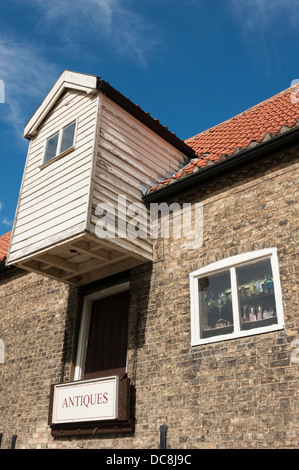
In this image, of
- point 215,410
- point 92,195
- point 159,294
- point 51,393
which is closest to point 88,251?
point 92,195

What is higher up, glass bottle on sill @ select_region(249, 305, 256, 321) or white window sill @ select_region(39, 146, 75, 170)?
white window sill @ select_region(39, 146, 75, 170)

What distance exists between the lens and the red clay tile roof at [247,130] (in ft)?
26.6

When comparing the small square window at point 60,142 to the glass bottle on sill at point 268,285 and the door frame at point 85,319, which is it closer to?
the door frame at point 85,319

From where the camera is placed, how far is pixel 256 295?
6.85 m

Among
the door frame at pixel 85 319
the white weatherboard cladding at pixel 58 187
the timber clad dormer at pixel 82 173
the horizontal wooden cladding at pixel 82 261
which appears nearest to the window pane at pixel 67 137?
the timber clad dormer at pixel 82 173

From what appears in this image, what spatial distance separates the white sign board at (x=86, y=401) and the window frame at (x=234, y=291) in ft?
Answer: 5.66

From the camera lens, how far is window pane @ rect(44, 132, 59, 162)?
376 inches

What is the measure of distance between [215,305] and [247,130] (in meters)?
4.36

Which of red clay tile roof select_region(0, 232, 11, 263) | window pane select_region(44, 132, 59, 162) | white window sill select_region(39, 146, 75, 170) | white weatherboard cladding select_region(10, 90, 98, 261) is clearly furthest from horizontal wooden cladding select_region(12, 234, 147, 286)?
red clay tile roof select_region(0, 232, 11, 263)

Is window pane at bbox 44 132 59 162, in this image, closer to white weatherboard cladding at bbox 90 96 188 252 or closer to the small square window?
the small square window

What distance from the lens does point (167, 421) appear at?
6.89 meters

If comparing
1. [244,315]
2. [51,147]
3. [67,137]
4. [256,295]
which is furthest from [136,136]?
[244,315]

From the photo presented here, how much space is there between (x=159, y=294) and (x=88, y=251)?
4.91ft

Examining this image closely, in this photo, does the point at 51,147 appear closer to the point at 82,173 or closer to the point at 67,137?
the point at 67,137
